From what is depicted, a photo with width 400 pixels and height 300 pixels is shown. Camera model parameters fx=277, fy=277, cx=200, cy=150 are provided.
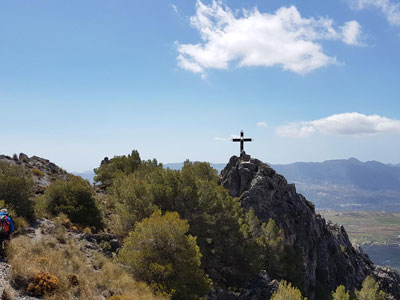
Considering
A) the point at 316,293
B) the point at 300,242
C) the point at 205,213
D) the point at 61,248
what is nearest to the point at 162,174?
the point at 205,213

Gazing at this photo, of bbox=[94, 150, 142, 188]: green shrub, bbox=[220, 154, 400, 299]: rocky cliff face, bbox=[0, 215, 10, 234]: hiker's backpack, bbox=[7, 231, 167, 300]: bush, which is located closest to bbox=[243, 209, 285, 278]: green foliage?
Result: bbox=[220, 154, 400, 299]: rocky cliff face

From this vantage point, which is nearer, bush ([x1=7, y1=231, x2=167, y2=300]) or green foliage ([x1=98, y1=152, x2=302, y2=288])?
bush ([x1=7, y1=231, x2=167, y2=300])

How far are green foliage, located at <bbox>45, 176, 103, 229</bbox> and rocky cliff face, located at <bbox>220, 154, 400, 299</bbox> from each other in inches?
990

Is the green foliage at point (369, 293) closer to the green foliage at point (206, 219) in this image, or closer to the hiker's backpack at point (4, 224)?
the green foliage at point (206, 219)

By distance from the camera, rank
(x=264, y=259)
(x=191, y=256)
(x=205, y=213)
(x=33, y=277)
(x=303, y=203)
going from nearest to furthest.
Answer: (x=33, y=277)
(x=191, y=256)
(x=205, y=213)
(x=264, y=259)
(x=303, y=203)

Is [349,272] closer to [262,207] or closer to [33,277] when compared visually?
[262,207]

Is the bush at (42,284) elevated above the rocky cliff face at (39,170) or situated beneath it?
situated beneath

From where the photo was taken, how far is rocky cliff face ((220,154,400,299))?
4825cm

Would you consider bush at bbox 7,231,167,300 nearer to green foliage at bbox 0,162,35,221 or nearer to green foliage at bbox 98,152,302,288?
green foliage at bbox 0,162,35,221

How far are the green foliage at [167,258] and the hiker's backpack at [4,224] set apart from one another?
787cm

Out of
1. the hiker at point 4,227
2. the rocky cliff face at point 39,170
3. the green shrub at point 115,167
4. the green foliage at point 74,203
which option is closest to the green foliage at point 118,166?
the green shrub at point 115,167

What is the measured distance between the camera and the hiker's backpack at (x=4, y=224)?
16500 mm

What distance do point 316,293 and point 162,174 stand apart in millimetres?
35224

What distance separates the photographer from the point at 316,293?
154 ft
